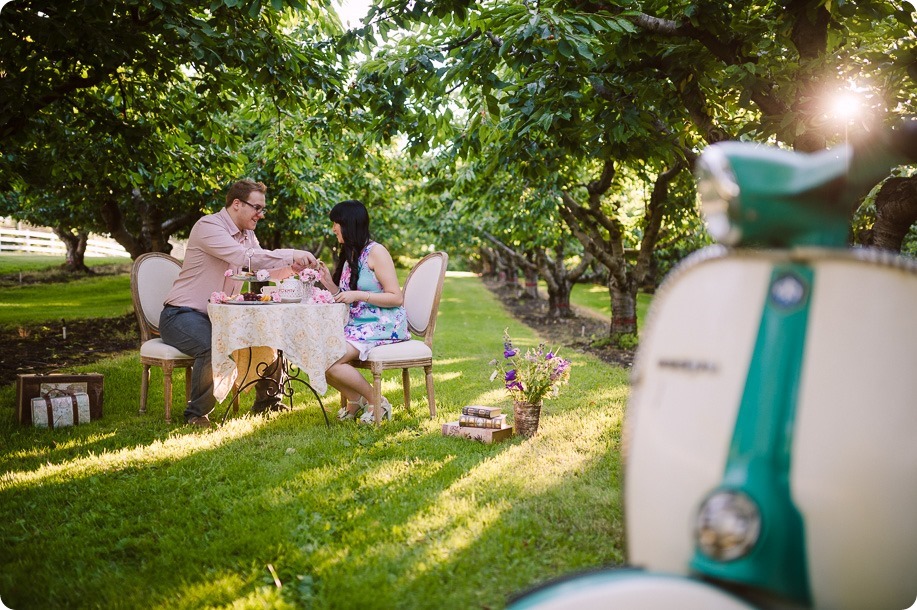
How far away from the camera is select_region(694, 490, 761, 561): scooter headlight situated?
1.22 meters

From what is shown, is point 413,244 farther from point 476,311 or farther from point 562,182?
point 562,182

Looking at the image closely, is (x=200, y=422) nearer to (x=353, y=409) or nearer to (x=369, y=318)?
(x=353, y=409)

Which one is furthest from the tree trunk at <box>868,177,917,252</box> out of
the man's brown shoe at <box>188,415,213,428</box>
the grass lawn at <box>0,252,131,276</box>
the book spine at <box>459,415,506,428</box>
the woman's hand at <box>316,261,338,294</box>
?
the grass lawn at <box>0,252,131,276</box>

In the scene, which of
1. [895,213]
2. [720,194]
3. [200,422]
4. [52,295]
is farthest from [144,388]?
[52,295]

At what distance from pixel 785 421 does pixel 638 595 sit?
0.43 meters

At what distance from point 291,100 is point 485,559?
4402 millimetres

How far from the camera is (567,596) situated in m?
1.20

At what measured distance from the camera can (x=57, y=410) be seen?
16.3 feet

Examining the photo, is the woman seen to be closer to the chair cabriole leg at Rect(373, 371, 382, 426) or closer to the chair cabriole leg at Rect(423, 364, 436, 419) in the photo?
the chair cabriole leg at Rect(373, 371, 382, 426)

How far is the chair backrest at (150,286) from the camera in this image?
5496 millimetres

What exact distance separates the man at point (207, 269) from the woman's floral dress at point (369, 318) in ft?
1.24

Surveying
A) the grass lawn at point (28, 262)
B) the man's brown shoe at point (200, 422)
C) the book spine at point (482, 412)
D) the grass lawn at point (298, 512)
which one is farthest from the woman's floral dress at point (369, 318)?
the grass lawn at point (28, 262)

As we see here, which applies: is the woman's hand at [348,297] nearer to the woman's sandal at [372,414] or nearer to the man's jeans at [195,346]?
the woman's sandal at [372,414]

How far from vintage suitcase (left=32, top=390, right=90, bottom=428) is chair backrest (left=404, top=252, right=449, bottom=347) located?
2.63 meters
